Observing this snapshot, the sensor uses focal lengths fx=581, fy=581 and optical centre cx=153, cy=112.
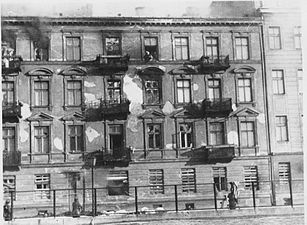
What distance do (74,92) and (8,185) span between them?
3.82 feet

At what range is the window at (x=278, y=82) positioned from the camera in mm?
6277

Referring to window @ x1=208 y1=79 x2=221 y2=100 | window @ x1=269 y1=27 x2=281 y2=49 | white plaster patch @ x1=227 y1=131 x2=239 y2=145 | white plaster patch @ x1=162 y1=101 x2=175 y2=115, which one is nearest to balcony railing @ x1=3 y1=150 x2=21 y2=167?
white plaster patch @ x1=162 y1=101 x2=175 y2=115

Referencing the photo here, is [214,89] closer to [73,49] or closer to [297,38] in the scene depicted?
[297,38]

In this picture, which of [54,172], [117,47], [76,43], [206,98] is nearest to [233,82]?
[206,98]

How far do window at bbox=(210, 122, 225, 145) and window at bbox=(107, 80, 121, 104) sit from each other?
1064mm

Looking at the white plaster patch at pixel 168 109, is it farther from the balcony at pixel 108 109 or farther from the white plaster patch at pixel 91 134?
the white plaster patch at pixel 91 134

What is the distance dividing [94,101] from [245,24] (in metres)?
1.87

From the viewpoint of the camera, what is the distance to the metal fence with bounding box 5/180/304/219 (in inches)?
235

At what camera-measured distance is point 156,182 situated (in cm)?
616

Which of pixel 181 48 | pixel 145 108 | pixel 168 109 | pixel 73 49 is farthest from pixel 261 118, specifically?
pixel 73 49

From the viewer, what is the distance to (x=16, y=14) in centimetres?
583

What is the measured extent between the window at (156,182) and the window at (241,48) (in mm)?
1543

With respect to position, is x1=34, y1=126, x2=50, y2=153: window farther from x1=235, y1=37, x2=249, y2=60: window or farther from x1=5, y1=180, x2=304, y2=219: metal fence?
x1=235, y1=37, x2=249, y2=60: window

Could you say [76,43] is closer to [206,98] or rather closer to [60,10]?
[60,10]
